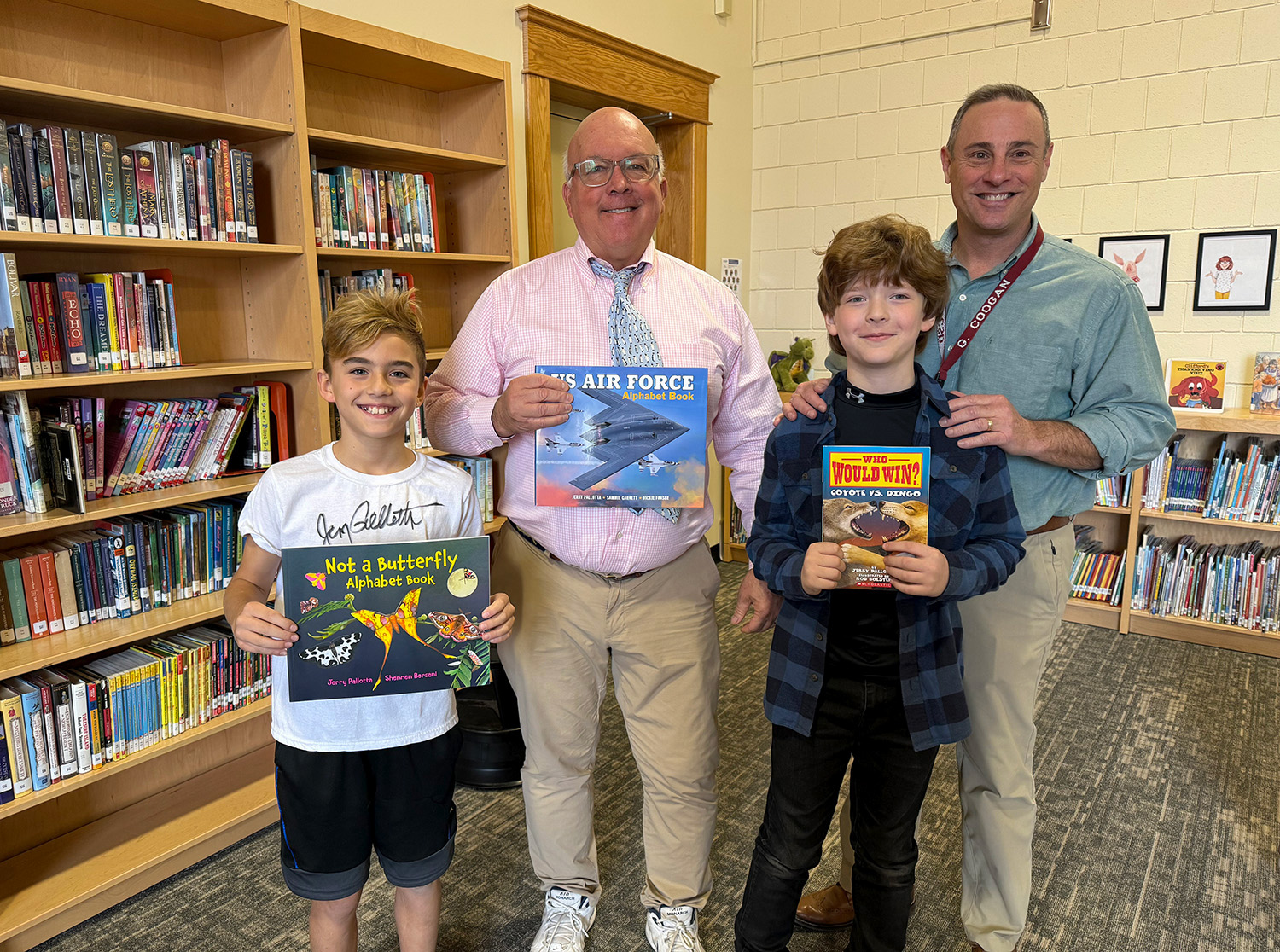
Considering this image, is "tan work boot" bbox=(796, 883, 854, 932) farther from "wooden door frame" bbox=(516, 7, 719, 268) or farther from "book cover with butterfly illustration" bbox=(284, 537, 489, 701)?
"wooden door frame" bbox=(516, 7, 719, 268)

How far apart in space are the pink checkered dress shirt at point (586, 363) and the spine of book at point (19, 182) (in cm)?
102

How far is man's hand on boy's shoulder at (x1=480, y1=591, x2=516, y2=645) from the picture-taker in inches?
59.7

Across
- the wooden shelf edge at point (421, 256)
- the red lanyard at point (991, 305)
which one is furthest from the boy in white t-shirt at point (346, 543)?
the wooden shelf edge at point (421, 256)

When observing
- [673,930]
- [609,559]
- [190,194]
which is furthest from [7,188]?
[673,930]

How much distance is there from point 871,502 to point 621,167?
92 cm

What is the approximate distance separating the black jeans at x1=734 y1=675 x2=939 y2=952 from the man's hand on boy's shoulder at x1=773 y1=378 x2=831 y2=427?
482 mm

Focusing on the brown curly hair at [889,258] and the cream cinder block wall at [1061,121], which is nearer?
the brown curly hair at [889,258]

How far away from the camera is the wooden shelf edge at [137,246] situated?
1.96 metres

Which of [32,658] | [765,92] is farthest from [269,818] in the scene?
[765,92]

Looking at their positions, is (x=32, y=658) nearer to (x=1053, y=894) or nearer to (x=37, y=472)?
(x=37, y=472)

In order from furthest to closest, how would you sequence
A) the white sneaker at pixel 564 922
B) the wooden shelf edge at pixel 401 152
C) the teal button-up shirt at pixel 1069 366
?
the wooden shelf edge at pixel 401 152, the white sneaker at pixel 564 922, the teal button-up shirt at pixel 1069 366

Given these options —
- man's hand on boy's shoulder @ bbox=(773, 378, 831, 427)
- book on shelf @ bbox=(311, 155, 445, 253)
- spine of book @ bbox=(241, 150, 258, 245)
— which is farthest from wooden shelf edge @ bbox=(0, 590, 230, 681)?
man's hand on boy's shoulder @ bbox=(773, 378, 831, 427)

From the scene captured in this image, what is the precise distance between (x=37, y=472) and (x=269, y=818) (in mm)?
1185

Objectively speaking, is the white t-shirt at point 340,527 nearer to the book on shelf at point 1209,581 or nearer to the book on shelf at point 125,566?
the book on shelf at point 125,566
